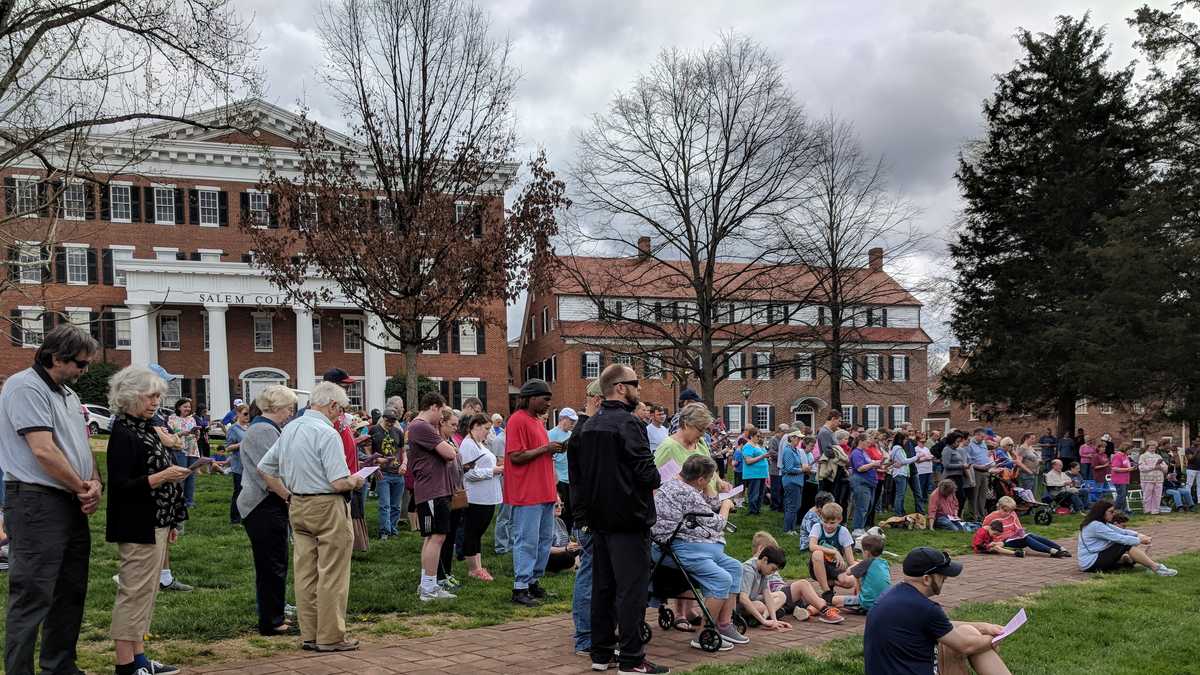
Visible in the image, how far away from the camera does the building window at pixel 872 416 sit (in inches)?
2446

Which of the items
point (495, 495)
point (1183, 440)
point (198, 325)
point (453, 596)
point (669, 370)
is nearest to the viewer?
point (453, 596)

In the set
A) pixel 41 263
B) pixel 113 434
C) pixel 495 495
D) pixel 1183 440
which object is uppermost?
pixel 41 263

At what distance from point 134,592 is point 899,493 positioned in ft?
53.1

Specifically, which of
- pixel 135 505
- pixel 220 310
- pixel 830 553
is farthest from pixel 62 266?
pixel 135 505

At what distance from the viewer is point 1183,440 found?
58.9 metres

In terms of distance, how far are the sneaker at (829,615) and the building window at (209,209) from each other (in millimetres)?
43351

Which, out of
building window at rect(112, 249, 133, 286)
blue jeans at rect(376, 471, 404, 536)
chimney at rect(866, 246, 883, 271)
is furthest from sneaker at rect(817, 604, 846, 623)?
building window at rect(112, 249, 133, 286)

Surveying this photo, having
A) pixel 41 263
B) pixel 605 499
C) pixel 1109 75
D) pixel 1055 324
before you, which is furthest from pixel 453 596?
pixel 1109 75

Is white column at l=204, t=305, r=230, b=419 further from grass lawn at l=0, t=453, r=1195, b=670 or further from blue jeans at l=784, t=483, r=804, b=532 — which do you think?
blue jeans at l=784, t=483, r=804, b=532

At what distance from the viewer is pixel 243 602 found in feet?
28.0

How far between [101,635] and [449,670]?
2940 millimetres

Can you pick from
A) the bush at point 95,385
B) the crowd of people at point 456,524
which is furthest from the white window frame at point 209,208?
the crowd of people at point 456,524

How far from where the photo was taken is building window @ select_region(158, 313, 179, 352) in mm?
44219

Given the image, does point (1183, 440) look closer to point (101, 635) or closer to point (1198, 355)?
point (1198, 355)
